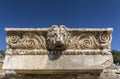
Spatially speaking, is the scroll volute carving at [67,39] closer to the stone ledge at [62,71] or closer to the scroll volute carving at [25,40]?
the scroll volute carving at [25,40]

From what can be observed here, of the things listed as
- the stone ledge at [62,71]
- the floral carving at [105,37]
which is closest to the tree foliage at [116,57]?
the floral carving at [105,37]

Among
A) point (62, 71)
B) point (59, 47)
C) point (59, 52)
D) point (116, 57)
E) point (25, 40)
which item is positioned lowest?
point (116, 57)

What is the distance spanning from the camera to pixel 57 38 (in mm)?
5066

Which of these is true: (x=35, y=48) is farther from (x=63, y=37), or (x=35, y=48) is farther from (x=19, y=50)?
(x=63, y=37)

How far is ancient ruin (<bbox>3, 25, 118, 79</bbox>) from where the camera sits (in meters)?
5.10

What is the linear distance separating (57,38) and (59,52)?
1.23 feet

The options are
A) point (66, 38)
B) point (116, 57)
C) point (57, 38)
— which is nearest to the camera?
point (57, 38)

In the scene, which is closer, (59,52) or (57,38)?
(57,38)

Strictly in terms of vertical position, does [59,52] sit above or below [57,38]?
below

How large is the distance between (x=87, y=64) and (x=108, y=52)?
0.57 metres

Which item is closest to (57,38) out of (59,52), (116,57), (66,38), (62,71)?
(66,38)

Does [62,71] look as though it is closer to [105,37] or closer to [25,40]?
[25,40]

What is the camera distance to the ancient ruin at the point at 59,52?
5.10 meters

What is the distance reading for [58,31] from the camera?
17.1 ft
